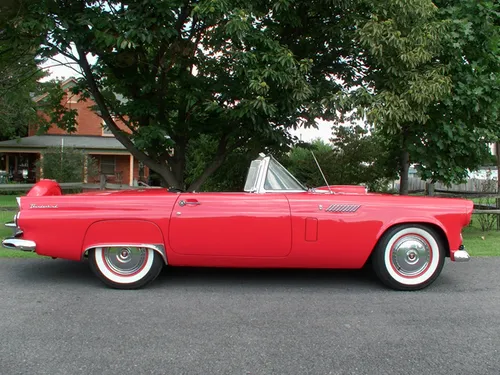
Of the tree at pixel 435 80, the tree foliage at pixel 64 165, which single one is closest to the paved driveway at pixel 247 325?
the tree at pixel 435 80

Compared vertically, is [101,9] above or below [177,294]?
above

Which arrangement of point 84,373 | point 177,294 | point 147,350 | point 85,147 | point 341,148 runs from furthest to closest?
point 85,147 < point 341,148 < point 177,294 < point 147,350 < point 84,373

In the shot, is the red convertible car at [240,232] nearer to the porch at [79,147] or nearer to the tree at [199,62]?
the tree at [199,62]

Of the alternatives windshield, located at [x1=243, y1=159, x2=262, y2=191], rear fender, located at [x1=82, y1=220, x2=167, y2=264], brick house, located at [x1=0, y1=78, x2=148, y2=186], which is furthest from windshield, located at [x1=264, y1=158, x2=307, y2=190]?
brick house, located at [x1=0, y1=78, x2=148, y2=186]

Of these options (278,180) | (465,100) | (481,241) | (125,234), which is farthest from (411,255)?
(465,100)

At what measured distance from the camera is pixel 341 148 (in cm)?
1400

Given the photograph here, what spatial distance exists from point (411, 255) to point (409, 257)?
30 millimetres

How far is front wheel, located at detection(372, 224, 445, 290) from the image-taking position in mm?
4477

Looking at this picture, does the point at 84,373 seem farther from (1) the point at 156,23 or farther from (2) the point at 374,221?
(1) the point at 156,23

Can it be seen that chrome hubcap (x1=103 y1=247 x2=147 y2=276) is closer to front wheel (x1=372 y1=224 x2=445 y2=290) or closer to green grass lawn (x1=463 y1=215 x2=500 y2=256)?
front wheel (x1=372 y1=224 x2=445 y2=290)

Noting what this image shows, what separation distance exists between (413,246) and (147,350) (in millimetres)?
2899

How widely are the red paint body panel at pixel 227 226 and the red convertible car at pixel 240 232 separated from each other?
0.03 ft

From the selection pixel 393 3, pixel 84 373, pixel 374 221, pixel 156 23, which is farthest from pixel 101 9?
pixel 84 373

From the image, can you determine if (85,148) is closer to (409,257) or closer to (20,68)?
(20,68)
